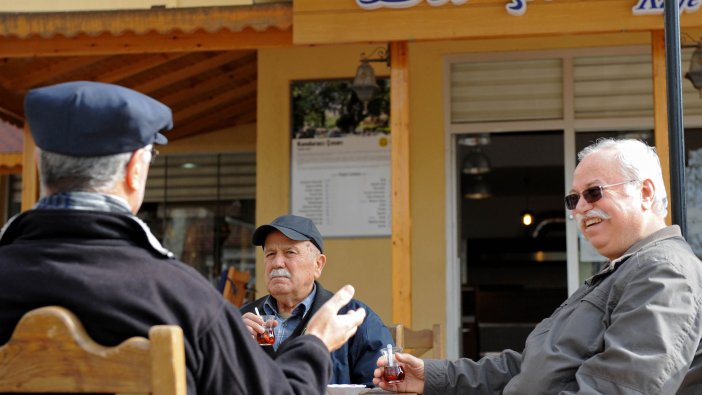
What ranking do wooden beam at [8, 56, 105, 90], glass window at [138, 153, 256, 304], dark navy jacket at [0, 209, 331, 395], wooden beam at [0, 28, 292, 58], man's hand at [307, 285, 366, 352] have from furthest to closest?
glass window at [138, 153, 256, 304]
wooden beam at [8, 56, 105, 90]
wooden beam at [0, 28, 292, 58]
man's hand at [307, 285, 366, 352]
dark navy jacket at [0, 209, 331, 395]

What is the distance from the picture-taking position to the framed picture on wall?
8.22m

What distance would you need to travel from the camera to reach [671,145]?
142 inches

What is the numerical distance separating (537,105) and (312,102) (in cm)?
191

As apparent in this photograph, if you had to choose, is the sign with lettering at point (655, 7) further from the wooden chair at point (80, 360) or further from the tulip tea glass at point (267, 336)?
the wooden chair at point (80, 360)

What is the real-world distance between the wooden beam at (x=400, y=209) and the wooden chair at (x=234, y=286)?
2177 millimetres

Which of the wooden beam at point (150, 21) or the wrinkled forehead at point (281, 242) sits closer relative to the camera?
the wrinkled forehead at point (281, 242)

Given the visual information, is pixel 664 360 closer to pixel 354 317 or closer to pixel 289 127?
pixel 354 317

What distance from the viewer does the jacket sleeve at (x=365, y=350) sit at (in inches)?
163

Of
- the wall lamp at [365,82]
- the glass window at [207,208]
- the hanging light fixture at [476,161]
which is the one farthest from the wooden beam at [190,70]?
the hanging light fixture at [476,161]

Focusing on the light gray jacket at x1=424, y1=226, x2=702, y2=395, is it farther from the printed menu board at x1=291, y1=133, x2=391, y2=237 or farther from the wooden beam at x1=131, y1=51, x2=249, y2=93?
the wooden beam at x1=131, y1=51, x2=249, y2=93

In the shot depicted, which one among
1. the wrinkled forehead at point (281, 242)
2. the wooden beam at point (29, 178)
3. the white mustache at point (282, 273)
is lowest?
the white mustache at point (282, 273)

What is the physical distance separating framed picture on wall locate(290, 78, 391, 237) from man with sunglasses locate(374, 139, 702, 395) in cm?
468

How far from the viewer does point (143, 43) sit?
281 inches

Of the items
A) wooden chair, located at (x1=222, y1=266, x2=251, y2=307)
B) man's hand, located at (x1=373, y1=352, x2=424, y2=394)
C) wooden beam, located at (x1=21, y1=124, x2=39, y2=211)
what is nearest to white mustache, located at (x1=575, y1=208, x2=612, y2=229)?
man's hand, located at (x1=373, y1=352, x2=424, y2=394)
